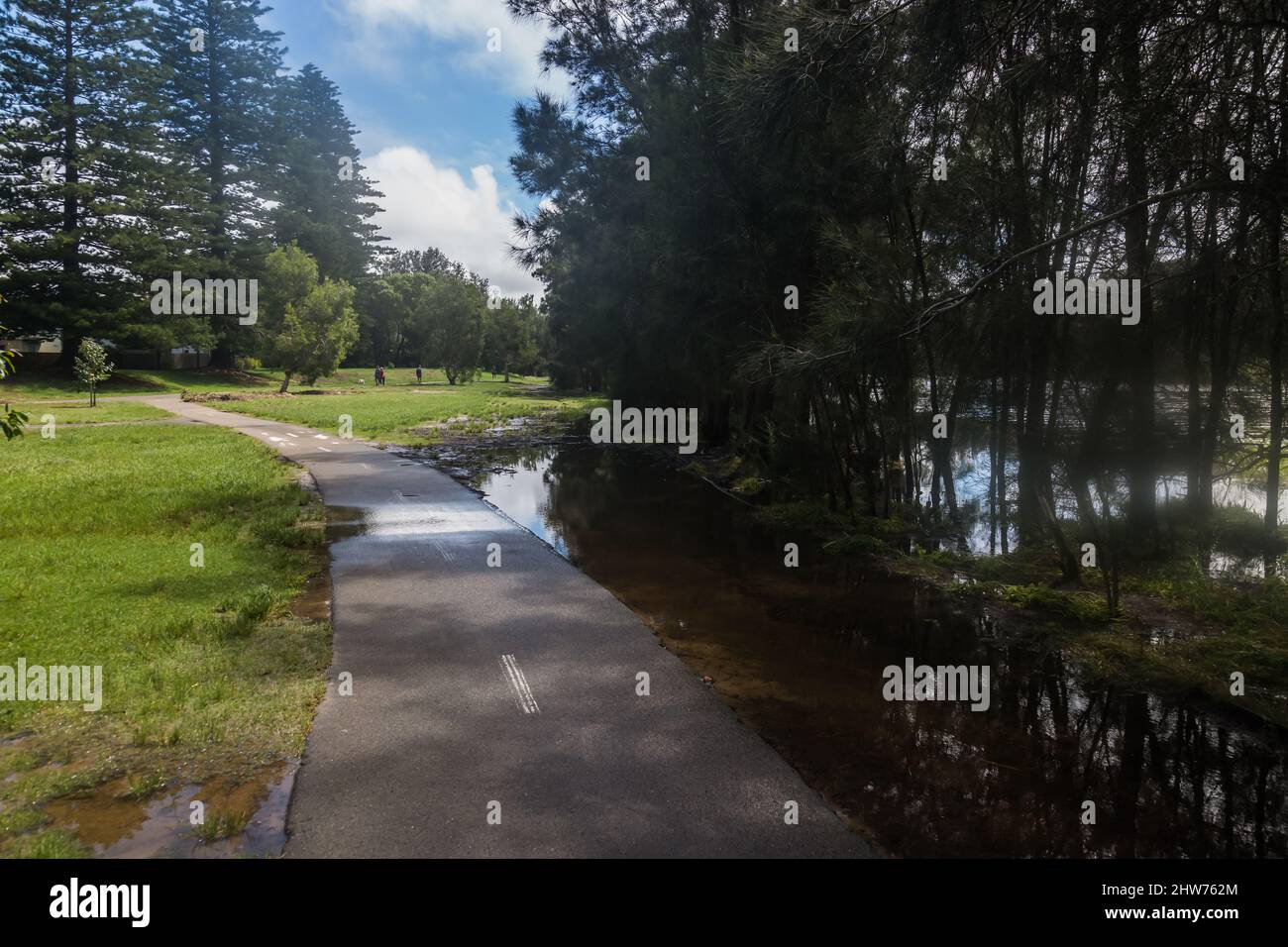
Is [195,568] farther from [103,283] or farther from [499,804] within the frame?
[103,283]

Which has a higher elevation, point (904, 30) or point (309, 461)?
point (904, 30)

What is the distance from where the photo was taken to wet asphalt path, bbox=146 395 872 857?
145 inches

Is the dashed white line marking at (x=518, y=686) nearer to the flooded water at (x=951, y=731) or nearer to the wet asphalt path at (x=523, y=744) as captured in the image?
the wet asphalt path at (x=523, y=744)

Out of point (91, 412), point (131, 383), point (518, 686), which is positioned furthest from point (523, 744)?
point (131, 383)

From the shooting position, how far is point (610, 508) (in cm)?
1383

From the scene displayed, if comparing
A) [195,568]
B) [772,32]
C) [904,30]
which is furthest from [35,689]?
[904,30]

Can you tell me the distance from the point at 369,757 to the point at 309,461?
590 inches

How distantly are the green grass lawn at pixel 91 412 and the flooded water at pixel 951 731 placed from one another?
24.2m

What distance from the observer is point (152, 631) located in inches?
251

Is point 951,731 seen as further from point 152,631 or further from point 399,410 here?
point 399,410

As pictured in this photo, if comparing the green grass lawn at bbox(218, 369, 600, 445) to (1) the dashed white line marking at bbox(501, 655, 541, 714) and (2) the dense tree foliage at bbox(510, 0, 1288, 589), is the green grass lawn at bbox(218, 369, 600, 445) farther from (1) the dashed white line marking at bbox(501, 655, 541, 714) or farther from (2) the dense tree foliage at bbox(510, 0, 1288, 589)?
(1) the dashed white line marking at bbox(501, 655, 541, 714)

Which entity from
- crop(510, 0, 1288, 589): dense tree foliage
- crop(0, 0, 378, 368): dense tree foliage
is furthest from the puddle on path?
crop(0, 0, 378, 368): dense tree foliage

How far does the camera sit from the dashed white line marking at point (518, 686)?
5.20m

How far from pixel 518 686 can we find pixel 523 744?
36.5 inches
